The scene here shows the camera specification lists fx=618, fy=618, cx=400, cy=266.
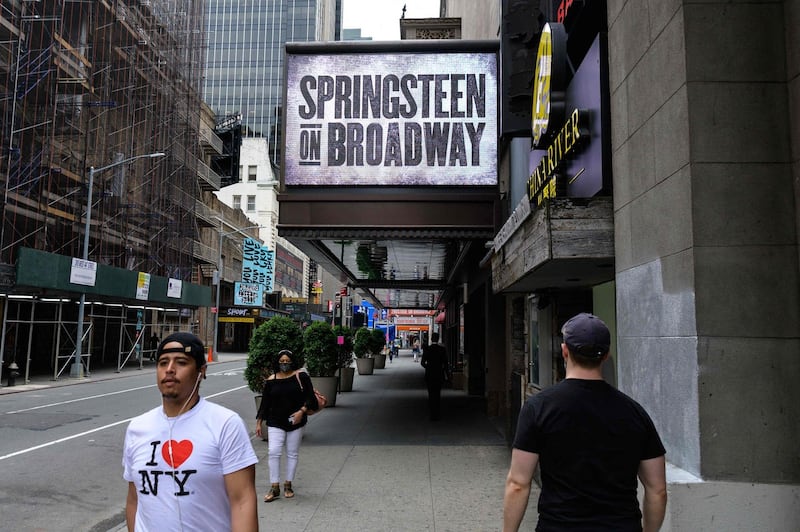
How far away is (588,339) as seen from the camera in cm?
272

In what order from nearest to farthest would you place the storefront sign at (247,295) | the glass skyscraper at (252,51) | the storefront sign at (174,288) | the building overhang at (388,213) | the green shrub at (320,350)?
the building overhang at (388,213)
the green shrub at (320,350)
the storefront sign at (174,288)
the storefront sign at (247,295)
the glass skyscraper at (252,51)

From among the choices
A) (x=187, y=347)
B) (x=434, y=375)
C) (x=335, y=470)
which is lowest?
(x=335, y=470)

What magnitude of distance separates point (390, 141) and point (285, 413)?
5524 mm

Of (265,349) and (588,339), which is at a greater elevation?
(588,339)

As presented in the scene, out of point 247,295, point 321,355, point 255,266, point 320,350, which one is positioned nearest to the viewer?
point 320,350

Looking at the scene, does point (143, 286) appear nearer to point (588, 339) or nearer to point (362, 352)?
point (362, 352)

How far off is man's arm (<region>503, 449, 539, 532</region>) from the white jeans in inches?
196

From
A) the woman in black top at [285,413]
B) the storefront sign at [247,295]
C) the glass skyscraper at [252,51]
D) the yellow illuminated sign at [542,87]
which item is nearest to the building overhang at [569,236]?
the yellow illuminated sign at [542,87]

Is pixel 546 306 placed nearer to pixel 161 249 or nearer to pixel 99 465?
pixel 99 465

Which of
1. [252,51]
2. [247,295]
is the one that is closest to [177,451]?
[247,295]

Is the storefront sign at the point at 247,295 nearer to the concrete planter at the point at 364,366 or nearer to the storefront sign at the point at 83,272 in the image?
the concrete planter at the point at 364,366

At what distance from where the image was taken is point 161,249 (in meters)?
36.2

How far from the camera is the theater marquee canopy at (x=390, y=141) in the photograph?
10.7 meters

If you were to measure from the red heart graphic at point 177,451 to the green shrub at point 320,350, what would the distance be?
39.7 ft
